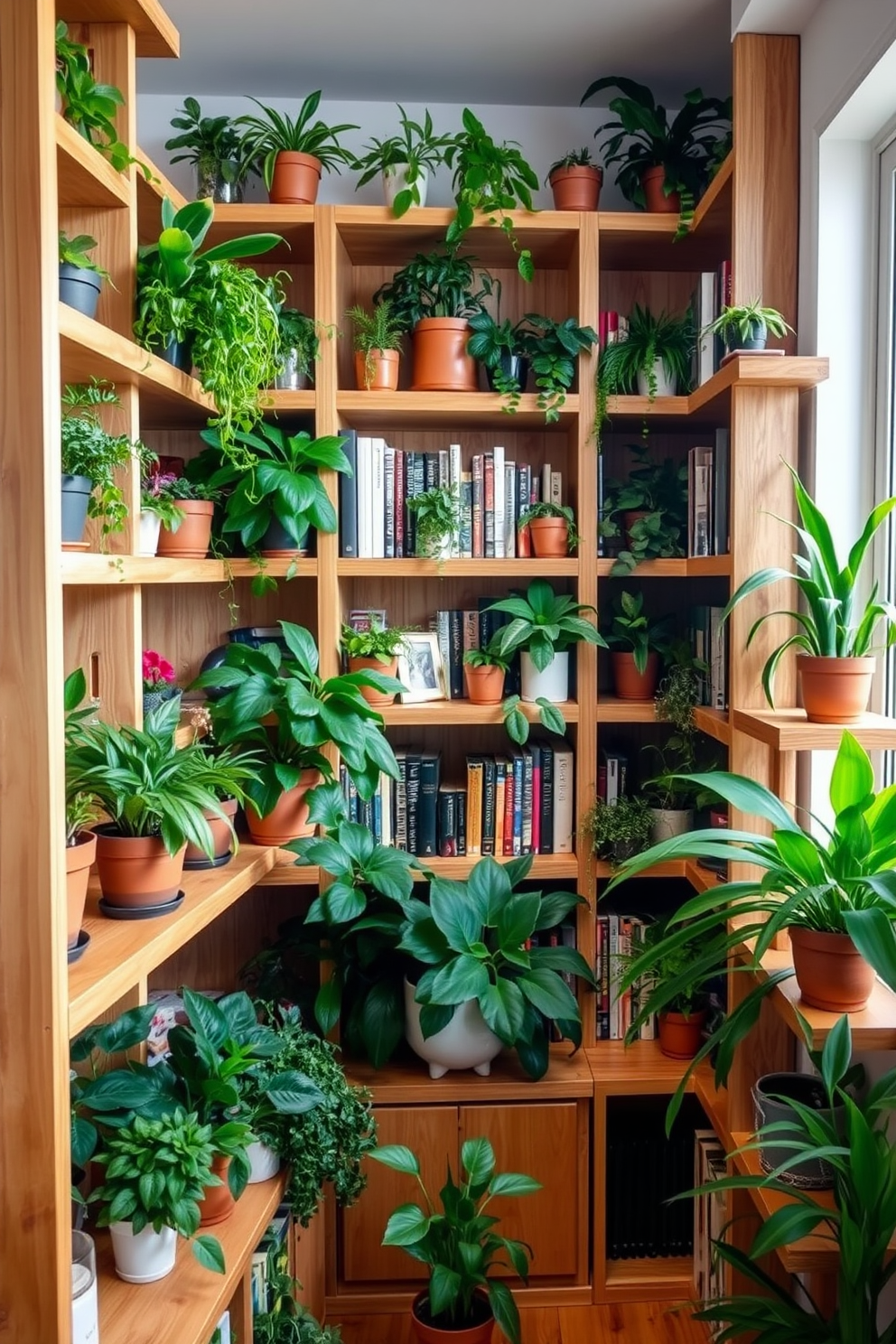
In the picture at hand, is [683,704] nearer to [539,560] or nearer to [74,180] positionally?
[539,560]

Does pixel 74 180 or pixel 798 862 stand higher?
pixel 74 180

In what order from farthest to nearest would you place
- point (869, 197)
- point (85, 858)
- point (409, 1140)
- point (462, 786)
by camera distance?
point (462, 786)
point (409, 1140)
point (869, 197)
point (85, 858)

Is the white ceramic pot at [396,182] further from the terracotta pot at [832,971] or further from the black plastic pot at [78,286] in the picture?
the terracotta pot at [832,971]

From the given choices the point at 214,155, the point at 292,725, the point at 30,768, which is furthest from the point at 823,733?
the point at 214,155

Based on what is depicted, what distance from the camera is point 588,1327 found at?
2475 mm

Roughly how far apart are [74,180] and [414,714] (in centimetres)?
136

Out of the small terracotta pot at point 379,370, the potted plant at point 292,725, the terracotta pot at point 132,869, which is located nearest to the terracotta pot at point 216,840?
the potted plant at point 292,725

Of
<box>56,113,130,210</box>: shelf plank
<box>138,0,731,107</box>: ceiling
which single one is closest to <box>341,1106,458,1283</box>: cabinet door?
<box>56,113,130,210</box>: shelf plank

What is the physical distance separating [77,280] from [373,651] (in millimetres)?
1187

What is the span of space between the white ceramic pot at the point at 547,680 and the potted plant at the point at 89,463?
1.13 metres

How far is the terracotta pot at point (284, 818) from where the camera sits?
2443 millimetres

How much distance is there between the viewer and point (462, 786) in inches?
112

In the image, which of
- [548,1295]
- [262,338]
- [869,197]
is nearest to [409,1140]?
[548,1295]

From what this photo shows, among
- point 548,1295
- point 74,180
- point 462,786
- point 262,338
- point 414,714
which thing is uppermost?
point 74,180
